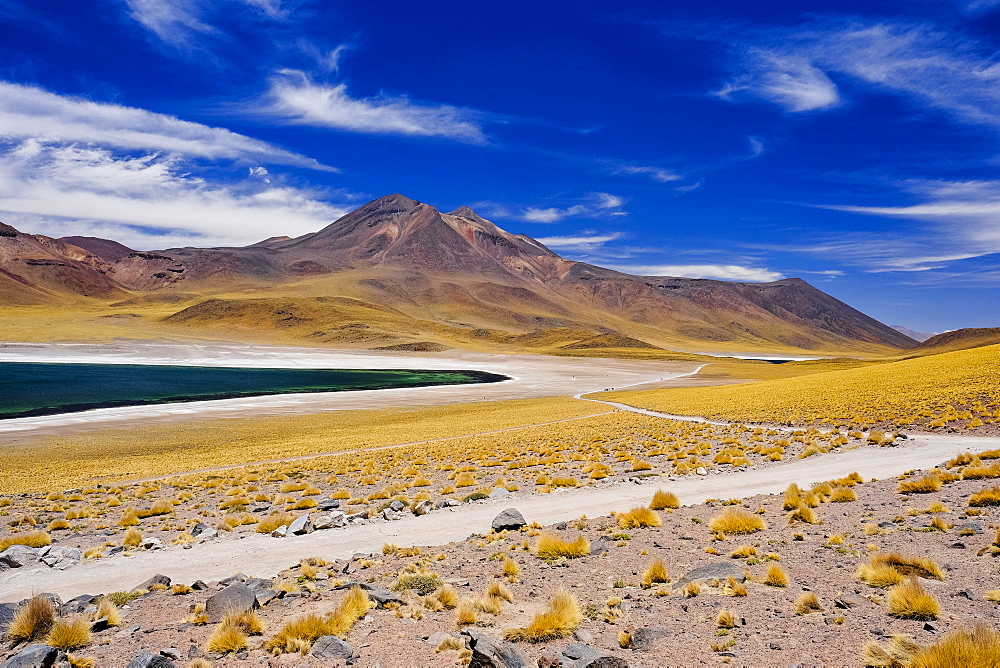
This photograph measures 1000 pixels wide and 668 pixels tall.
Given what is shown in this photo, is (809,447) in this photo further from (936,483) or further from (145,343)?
(145,343)

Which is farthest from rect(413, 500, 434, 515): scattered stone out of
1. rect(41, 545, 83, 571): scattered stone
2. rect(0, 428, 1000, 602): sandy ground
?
rect(41, 545, 83, 571): scattered stone

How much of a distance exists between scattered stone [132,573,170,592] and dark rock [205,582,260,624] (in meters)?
1.96

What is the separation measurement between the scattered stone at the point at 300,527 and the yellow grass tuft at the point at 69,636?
19.5 ft

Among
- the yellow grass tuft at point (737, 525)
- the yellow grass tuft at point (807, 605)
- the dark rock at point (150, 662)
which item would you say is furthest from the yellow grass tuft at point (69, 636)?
the yellow grass tuft at point (737, 525)

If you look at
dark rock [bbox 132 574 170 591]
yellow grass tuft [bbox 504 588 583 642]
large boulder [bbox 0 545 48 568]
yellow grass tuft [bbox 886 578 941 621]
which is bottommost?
large boulder [bbox 0 545 48 568]

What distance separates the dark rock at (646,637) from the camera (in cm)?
618

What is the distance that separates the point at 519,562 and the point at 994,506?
8.36m

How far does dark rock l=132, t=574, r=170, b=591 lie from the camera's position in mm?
9102

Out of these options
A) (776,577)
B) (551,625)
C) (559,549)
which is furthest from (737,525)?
(551,625)

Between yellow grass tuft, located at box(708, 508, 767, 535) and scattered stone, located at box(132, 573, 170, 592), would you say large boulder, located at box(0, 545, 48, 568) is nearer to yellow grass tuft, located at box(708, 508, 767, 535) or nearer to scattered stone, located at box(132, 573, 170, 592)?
scattered stone, located at box(132, 573, 170, 592)

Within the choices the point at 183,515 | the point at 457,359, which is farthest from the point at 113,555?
the point at 457,359

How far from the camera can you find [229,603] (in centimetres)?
757

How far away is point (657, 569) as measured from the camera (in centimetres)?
831

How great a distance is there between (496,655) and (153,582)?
6593 mm
